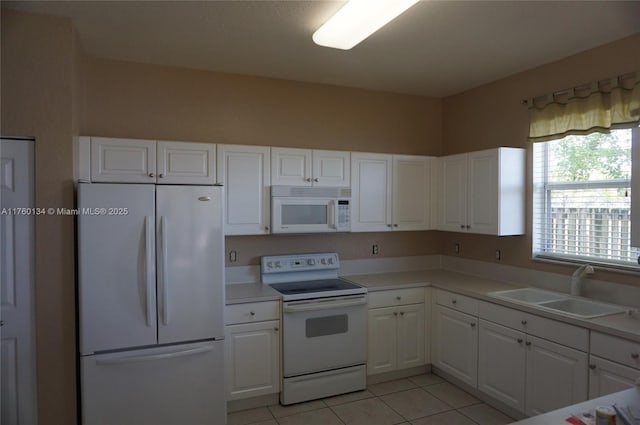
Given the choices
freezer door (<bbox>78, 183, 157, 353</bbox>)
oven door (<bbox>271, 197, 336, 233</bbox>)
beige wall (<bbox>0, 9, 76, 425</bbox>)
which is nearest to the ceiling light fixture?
oven door (<bbox>271, 197, 336, 233</bbox>)

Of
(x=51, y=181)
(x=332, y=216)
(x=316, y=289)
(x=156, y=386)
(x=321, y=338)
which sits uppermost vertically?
(x=51, y=181)

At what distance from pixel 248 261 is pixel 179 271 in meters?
0.99

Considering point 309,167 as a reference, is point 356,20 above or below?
above

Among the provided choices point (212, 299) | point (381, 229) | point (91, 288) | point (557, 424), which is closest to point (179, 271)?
point (212, 299)

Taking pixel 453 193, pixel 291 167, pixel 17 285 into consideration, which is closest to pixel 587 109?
pixel 453 193


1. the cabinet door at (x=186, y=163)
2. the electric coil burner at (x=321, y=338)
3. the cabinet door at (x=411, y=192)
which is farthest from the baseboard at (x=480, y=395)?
the cabinet door at (x=186, y=163)

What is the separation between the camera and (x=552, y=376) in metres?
2.65

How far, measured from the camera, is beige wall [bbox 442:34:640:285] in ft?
9.52

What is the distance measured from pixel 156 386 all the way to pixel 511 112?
11.3 ft

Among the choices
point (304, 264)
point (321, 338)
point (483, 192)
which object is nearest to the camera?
point (321, 338)

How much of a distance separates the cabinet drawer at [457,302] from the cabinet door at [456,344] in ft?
0.13

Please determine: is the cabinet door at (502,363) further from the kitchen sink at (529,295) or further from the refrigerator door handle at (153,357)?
the refrigerator door handle at (153,357)

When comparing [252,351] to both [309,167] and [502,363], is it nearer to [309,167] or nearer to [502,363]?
[309,167]

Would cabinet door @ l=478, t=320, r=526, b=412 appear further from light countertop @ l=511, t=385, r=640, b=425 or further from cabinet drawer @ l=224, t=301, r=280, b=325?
cabinet drawer @ l=224, t=301, r=280, b=325
